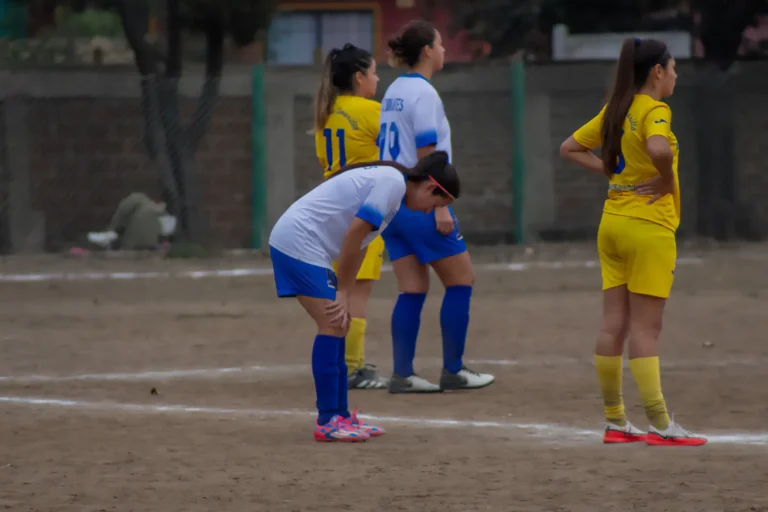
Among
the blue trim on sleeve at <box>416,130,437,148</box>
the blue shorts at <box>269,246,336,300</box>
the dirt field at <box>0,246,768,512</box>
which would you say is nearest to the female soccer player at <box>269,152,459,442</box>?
the blue shorts at <box>269,246,336,300</box>

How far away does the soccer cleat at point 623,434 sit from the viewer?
6527mm

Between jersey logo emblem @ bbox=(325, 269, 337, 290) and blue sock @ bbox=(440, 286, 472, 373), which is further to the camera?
blue sock @ bbox=(440, 286, 472, 373)

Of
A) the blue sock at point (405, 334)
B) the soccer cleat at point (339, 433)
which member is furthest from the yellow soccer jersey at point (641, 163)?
the blue sock at point (405, 334)

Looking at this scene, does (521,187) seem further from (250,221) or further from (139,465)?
(139,465)

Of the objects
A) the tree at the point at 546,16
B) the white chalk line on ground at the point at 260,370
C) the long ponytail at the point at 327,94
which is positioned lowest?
the white chalk line on ground at the point at 260,370

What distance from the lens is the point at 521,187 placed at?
1805 cm

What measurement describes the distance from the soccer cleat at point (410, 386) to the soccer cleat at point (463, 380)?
62 mm

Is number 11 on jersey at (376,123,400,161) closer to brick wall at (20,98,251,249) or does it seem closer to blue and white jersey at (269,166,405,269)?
blue and white jersey at (269,166,405,269)

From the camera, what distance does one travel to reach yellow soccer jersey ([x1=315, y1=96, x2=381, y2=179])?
322 inches

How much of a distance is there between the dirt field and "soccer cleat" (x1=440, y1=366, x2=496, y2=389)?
8 cm

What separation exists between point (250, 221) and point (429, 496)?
1229 centimetres

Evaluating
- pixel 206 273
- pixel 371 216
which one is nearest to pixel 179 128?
pixel 206 273

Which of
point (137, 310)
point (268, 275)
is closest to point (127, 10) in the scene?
point (268, 275)

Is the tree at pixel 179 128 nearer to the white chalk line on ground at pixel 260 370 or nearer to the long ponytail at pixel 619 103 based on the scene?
the white chalk line on ground at pixel 260 370
